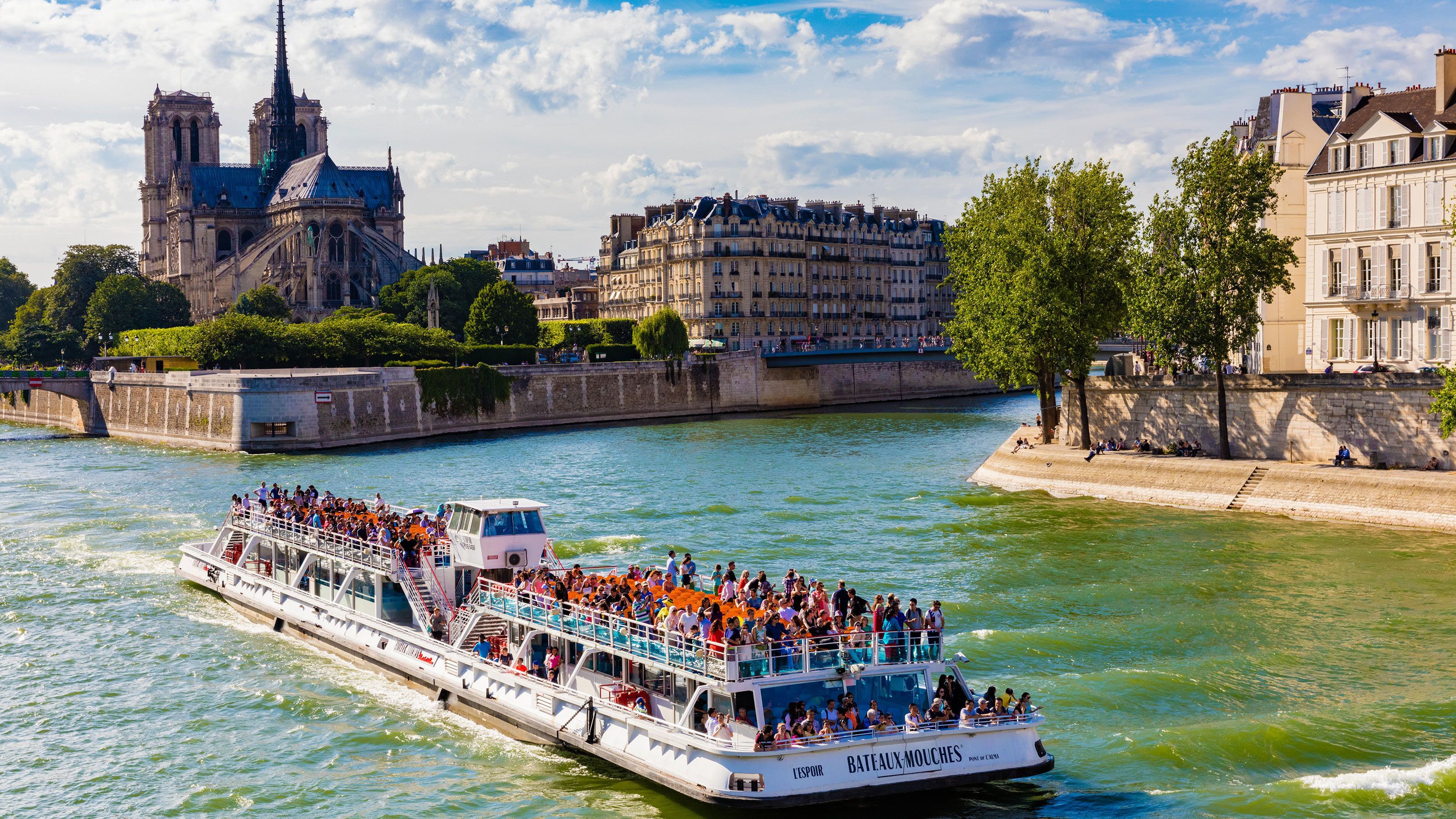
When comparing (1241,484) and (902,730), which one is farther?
(1241,484)

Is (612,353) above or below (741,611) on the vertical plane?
above

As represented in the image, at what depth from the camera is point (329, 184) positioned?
15300 centimetres

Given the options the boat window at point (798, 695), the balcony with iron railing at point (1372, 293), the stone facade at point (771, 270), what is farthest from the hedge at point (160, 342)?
the boat window at point (798, 695)

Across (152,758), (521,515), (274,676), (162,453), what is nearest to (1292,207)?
(521,515)

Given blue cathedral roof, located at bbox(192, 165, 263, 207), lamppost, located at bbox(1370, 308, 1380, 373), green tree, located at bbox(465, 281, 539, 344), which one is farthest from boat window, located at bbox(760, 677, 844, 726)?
blue cathedral roof, located at bbox(192, 165, 263, 207)

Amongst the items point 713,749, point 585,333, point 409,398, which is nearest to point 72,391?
point 409,398

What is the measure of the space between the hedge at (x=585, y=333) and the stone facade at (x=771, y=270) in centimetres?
364

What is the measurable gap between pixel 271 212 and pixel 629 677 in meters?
147

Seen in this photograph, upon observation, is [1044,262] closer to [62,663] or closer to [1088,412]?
[1088,412]

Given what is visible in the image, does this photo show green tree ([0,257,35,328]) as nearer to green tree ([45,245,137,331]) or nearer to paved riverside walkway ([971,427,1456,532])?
green tree ([45,245,137,331])

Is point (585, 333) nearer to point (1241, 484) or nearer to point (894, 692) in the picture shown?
point (1241, 484)

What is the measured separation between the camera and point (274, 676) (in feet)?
91.2

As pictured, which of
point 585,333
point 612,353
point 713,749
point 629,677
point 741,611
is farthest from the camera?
point 585,333

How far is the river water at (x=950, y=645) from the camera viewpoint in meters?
20.8
